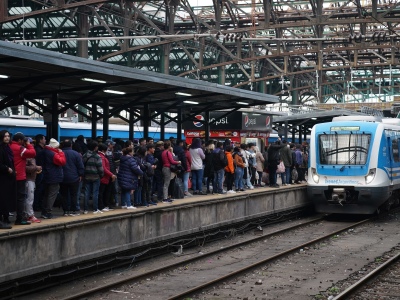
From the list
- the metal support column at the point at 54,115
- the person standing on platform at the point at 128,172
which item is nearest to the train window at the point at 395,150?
the person standing on platform at the point at 128,172

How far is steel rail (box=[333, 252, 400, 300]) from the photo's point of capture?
1088 centimetres

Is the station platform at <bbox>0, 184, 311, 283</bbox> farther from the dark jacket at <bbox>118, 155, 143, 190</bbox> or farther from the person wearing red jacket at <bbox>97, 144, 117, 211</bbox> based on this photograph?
the dark jacket at <bbox>118, 155, 143, 190</bbox>

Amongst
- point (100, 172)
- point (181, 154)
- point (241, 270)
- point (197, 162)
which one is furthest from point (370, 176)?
point (100, 172)

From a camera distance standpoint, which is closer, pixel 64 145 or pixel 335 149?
pixel 64 145

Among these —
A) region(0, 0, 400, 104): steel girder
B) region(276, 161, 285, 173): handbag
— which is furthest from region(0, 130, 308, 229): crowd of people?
region(0, 0, 400, 104): steel girder

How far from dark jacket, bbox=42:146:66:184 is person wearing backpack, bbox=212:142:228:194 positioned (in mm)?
7197

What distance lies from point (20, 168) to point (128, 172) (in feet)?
12.0

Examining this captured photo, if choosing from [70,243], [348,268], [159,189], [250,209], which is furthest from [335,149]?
[70,243]

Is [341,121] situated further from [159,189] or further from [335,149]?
[159,189]

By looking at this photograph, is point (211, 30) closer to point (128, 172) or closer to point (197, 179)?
point (197, 179)

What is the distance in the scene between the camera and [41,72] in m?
15.2

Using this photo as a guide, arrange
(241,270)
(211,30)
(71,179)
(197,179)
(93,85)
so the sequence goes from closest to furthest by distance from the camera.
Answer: (241,270), (71,179), (93,85), (197,179), (211,30)

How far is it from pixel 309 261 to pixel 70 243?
4948mm

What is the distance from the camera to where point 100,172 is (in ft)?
46.8
